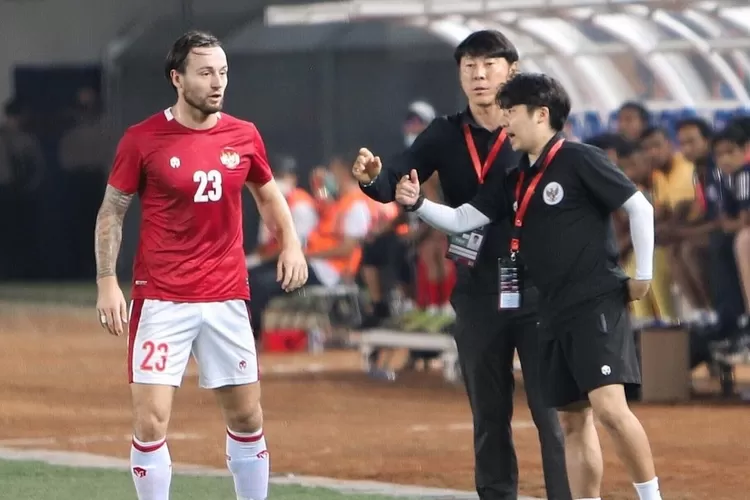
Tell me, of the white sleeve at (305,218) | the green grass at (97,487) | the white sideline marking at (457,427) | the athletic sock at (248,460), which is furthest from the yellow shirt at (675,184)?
the athletic sock at (248,460)

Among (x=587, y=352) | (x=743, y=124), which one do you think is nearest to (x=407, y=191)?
(x=587, y=352)

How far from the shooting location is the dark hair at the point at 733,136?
14.4 metres

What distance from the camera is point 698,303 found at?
50.7 ft

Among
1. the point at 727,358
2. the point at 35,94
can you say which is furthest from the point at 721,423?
the point at 35,94

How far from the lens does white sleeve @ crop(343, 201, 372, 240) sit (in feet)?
66.5

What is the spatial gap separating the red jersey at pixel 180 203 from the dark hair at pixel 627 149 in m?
7.45

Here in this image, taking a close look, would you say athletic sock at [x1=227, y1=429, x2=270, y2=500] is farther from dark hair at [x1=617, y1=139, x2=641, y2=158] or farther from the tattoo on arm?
dark hair at [x1=617, y1=139, x2=641, y2=158]

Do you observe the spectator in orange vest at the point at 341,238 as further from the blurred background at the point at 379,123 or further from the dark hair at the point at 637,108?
the dark hair at the point at 637,108

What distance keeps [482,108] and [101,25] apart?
23404mm

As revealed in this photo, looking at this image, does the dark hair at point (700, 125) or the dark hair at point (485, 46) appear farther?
the dark hair at point (700, 125)

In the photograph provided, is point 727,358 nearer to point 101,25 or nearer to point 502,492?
point 502,492

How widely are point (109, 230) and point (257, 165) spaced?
0.73m

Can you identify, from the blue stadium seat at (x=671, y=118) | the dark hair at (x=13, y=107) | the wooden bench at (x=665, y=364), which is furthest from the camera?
the dark hair at (x=13, y=107)

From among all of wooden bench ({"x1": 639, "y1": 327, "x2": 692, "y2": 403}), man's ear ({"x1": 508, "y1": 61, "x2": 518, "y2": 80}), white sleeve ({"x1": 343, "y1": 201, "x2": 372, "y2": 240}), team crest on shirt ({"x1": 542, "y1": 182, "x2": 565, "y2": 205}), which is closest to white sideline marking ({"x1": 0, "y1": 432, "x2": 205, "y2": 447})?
wooden bench ({"x1": 639, "y1": 327, "x2": 692, "y2": 403})
